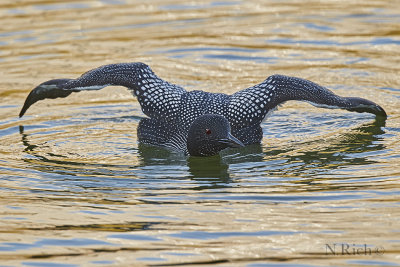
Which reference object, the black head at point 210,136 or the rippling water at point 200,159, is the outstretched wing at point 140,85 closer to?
the rippling water at point 200,159

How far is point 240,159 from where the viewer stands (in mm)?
11094

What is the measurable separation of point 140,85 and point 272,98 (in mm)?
1784

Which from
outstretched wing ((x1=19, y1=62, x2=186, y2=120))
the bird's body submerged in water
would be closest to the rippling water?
the bird's body submerged in water

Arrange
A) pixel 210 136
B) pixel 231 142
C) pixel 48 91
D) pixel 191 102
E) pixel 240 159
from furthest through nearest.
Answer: pixel 48 91, pixel 191 102, pixel 240 159, pixel 210 136, pixel 231 142

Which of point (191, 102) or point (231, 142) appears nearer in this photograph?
point (231, 142)

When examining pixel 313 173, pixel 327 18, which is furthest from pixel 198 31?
pixel 313 173

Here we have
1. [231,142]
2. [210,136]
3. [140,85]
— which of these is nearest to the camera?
[231,142]

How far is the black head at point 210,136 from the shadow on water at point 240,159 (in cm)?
24

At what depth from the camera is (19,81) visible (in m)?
14.9

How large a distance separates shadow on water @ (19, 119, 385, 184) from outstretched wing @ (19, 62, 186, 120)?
1.82ft

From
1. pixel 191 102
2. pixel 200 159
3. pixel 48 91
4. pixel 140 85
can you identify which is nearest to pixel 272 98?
pixel 191 102

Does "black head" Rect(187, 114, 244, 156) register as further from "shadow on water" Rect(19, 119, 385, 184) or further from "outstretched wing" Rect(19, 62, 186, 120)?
"outstretched wing" Rect(19, 62, 186, 120)

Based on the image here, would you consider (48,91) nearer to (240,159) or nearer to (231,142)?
(240,159)

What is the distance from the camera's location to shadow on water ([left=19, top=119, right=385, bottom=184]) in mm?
10469
